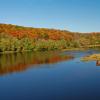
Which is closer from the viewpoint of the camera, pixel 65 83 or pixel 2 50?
pixel 65 83

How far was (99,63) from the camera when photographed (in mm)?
39719

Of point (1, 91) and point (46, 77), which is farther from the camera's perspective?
point (46, 77)

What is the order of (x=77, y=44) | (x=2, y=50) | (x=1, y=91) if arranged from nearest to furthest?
1. (x=1, y=91)
2. (x=2, y=50)
3. (x=77, y=44)

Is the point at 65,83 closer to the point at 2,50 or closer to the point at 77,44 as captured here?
the point at 2,50

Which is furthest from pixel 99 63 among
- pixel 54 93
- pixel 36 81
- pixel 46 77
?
pixel 54 93

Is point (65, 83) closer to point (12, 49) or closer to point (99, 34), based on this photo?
point (12, 49)

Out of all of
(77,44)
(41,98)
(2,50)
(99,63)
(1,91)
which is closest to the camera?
(41,98)

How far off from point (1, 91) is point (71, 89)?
730 centimetres

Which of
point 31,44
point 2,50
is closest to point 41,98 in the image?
point 2,50

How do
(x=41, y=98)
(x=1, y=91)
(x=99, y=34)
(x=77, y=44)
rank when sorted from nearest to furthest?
(x=41, y=98) < (x=1, y=91) < (x=77, y=44) < (x=99, y=34)

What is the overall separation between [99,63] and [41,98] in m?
22.1

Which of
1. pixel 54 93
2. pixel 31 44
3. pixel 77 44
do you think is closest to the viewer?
pixel 54 93

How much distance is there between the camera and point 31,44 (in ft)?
298

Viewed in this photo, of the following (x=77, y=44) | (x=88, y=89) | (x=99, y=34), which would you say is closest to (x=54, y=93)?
(x=88, y=89)
